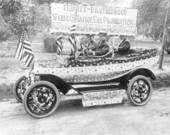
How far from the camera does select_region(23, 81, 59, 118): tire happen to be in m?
4.70

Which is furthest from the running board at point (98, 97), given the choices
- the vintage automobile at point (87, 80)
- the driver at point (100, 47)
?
the driver at point (100, 47)

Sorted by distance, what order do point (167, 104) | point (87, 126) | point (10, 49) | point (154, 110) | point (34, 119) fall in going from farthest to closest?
point (10, 49)
point (167, 104)
point (154, 110)
point (34, 119)
point (87, 126)

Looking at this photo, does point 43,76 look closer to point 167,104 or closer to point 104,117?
point 104,117

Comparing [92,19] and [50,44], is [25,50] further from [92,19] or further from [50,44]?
[50,44]

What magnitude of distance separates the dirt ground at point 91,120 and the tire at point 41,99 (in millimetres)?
164

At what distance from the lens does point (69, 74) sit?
5.16 metres

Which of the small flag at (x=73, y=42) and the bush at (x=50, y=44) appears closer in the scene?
the small flag at (x=73, y=42)

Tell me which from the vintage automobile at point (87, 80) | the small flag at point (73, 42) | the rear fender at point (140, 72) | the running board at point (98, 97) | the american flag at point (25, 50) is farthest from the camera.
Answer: the rear fender at point (140, 72)

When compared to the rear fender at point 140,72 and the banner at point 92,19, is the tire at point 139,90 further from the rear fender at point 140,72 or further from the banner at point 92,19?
the banner at point 92,19

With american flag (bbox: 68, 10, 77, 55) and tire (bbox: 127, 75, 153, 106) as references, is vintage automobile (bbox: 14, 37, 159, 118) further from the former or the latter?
american flag (bbox: 68, 10, 77, 55)

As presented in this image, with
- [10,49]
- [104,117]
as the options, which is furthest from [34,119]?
[10,49]

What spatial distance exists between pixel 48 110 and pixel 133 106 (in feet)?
6.78

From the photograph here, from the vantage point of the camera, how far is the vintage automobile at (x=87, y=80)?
484 centimetres

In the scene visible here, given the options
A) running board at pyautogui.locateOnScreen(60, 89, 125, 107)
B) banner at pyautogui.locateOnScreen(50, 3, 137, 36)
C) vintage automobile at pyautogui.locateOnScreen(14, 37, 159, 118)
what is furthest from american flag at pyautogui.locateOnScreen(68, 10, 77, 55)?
running board at pyautogui.locateOnScreen(60, 89, 125, 107)
